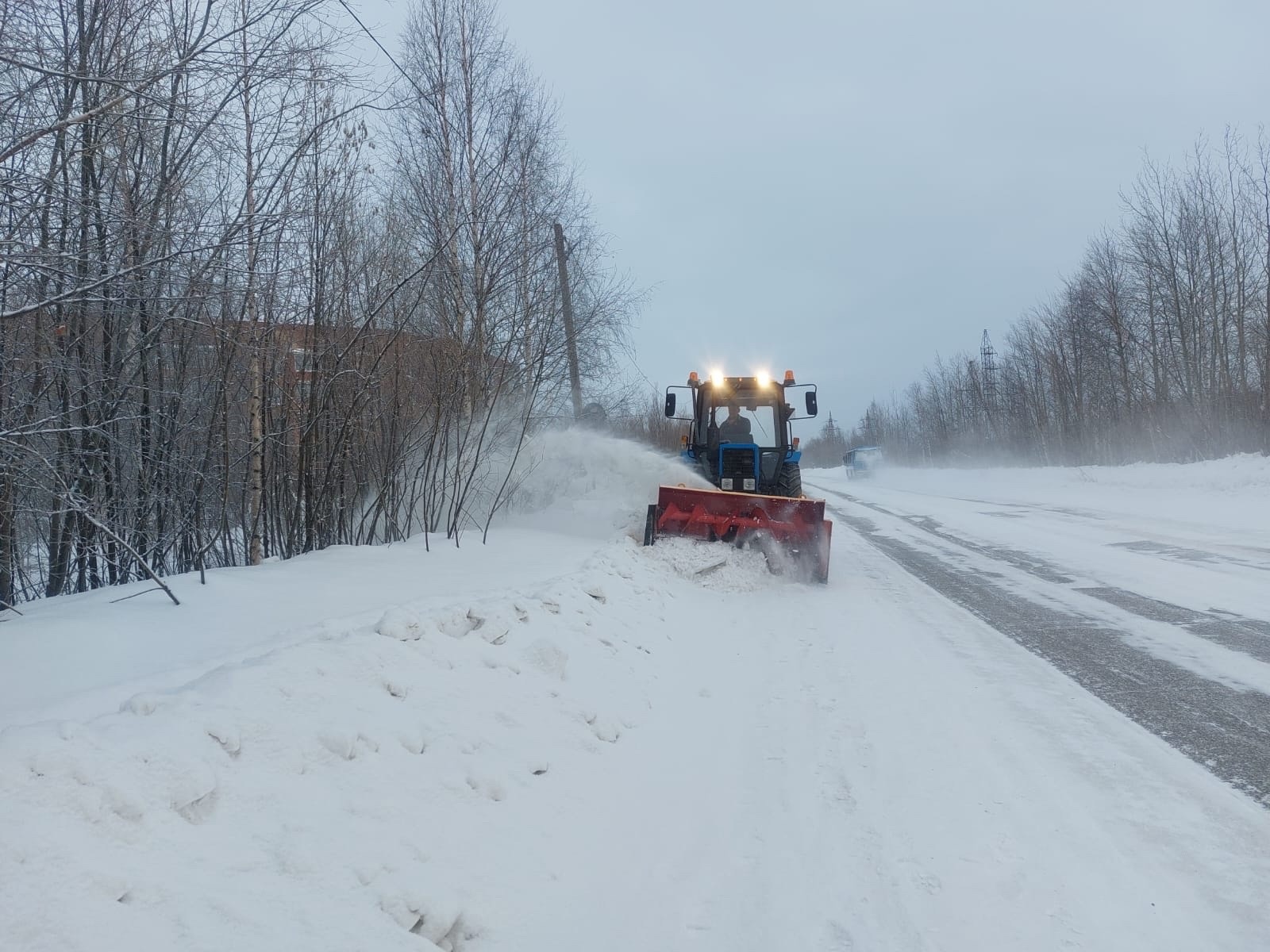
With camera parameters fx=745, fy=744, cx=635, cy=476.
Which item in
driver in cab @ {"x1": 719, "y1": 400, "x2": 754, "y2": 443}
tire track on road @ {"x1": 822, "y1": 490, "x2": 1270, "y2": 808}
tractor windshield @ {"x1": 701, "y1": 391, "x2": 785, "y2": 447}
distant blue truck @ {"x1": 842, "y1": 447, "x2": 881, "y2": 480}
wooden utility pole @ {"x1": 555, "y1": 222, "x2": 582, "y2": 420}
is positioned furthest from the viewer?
distant blue truck @ {"x1": 842, "y1": 447, "x2": 881, "y2": 480}

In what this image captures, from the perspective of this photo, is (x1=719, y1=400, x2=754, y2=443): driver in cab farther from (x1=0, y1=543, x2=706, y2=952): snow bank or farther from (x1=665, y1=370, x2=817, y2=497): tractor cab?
(x1=0, y1=543, x2=706, y2=952): snow bank

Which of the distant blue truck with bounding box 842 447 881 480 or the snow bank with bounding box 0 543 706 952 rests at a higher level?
the distant blue truck with bounding box 842 447 881 480

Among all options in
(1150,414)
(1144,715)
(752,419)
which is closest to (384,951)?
(1144,715)

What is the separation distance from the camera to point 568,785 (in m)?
3.14

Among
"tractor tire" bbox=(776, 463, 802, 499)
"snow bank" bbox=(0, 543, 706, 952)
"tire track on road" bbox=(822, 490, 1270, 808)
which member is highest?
"tractor tire" bbox=(776, 463, 802, 499)

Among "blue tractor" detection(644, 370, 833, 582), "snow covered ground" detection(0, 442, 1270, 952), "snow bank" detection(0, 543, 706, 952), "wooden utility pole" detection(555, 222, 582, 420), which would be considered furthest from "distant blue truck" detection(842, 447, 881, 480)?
"snow bank" detection(0, 543, 706, 952)

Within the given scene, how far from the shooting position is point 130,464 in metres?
5.68

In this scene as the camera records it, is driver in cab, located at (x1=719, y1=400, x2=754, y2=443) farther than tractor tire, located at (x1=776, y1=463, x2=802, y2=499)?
Yes

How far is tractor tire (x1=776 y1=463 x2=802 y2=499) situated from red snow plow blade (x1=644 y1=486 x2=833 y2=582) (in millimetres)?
1853

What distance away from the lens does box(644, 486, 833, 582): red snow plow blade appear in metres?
8.55

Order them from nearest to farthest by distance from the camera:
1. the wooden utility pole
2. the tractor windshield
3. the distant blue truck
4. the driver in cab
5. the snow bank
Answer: the snow bank, the driver in cab, the tractor windshield, the wooden utility pole, the distant blue truck

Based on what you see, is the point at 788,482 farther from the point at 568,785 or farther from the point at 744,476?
the point at 568,785

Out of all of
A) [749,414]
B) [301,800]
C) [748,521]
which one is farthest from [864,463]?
[301,800]

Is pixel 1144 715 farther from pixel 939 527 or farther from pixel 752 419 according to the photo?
pixel 939 527
